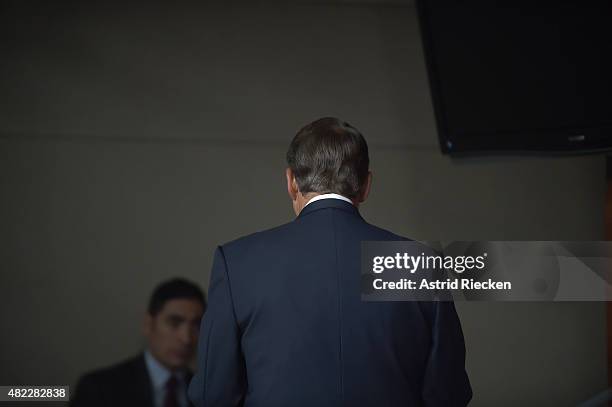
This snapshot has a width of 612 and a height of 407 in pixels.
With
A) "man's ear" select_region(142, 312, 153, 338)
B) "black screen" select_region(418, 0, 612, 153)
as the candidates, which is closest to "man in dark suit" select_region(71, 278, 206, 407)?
"man's ear" select_region(142, 312, 153, 338)

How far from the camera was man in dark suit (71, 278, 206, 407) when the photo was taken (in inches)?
80.0

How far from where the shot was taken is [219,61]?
7.63 feet

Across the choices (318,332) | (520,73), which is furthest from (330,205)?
(520,73)

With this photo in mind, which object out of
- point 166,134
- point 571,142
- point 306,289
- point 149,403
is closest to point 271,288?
point 306,289

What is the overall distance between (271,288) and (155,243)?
4.44 ft

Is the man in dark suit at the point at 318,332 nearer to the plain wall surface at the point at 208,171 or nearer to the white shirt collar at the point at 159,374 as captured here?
the white shirt collar at the point at 159,374

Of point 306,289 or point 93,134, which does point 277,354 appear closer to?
point 306,289

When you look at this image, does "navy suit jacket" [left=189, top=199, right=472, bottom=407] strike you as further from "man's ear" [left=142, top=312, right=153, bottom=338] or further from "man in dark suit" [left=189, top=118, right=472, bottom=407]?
"man's ear" [left=142, top=312, right=153, bottom=338]

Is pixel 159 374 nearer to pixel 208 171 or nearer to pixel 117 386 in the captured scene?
pixel 117 386

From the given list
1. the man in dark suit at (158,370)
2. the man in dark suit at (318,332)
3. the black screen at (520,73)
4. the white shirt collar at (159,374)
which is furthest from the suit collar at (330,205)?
the white shirt collar at (159,374)

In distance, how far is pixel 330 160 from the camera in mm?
994

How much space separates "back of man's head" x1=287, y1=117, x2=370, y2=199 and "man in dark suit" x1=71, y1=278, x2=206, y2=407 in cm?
109

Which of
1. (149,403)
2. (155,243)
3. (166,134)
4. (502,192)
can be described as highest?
(166,134)

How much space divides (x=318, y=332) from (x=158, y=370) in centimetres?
121
